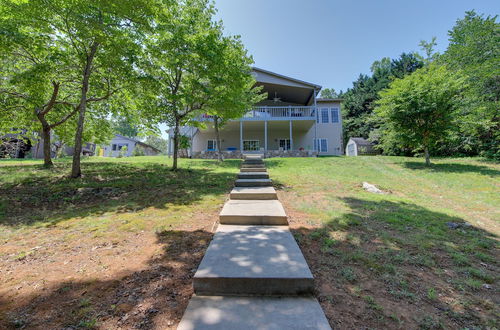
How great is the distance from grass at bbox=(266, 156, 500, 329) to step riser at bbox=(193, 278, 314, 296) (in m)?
0.25

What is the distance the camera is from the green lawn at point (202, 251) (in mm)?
1810

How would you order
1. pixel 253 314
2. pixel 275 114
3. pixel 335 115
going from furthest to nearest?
1. pixel 335 115
2. pixel 275 114
3. pixel 253 314

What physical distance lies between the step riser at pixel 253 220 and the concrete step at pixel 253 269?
0.74m

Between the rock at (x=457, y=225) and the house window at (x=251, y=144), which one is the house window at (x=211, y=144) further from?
the rock at (x=457, y=225)

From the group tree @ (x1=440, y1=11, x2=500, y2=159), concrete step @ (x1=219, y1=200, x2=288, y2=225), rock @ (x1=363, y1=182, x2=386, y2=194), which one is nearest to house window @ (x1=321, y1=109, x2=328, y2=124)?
tree @ (x1=440, y1=11, x2=500, y2=159)

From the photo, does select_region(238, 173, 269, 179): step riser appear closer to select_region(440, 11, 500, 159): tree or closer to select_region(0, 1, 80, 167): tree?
select_region(0, 1, 80, 167): tree

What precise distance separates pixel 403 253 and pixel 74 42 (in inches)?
450

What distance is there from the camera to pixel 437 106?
35.6 feet

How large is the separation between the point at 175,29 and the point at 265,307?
978 cm

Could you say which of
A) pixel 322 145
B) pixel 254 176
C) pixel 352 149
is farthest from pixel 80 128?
pixel 352 149

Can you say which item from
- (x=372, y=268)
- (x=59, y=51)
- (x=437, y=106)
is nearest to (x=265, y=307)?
(x=372, y=268)

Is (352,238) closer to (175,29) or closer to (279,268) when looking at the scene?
(279,268)

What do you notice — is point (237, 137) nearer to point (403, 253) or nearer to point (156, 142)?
point (403, 253)

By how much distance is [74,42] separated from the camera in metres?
7.58
